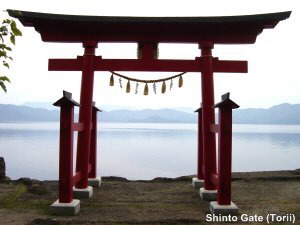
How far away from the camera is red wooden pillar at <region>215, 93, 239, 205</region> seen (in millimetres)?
5418

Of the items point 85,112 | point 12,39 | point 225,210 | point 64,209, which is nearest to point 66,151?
point 64,209

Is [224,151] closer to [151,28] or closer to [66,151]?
[66,151]

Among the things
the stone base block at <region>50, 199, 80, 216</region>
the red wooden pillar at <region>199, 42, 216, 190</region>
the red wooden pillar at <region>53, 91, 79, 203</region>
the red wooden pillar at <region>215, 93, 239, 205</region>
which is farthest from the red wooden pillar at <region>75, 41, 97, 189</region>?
the red wooden pillar at <region>215, 93, 239, 205</region>

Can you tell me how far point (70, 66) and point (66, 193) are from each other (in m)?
2.72

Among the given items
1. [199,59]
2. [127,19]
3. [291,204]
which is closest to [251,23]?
[199,59]

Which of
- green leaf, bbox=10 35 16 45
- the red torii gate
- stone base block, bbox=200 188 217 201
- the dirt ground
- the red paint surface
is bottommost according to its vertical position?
the dirt ground

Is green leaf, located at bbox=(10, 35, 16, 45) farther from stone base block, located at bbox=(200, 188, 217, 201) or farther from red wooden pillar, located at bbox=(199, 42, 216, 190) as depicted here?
stone base block, located at bbox=(200, 188, 217, 201)

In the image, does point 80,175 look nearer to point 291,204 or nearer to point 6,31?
point 291,204

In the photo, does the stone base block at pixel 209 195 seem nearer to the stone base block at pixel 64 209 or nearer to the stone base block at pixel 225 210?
the stone base block at pixel 225 210

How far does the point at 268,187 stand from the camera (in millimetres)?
7645

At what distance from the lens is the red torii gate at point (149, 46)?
655 centimetres

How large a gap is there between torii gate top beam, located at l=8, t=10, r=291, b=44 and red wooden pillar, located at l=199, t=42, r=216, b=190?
39 centimetres

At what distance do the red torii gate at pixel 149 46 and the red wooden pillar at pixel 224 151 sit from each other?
104 cm

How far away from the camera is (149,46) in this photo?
686 centimetres
